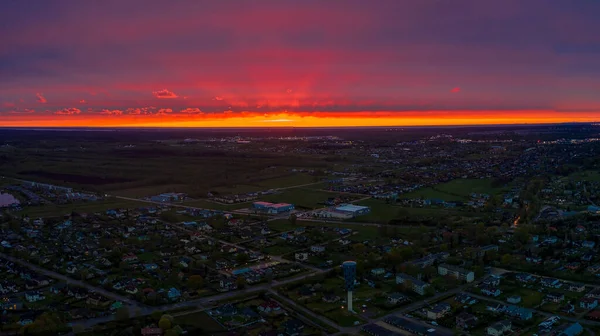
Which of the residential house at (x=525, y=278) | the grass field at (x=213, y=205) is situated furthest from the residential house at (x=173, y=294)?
the grass field at (x=213, y=205)

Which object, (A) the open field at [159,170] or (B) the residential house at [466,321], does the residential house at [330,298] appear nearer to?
(B) the residential house at [466,321]

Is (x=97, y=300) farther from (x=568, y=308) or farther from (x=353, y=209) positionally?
(x=353, y=209)

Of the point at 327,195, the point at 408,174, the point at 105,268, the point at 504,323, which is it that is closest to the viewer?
the point at 504,323

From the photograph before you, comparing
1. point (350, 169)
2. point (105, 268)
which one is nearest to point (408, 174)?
A: point (350, 169)

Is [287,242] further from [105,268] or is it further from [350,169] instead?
[350,169]

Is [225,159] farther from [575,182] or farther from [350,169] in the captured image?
[575,182]

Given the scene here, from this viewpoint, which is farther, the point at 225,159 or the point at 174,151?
the point at 174,151

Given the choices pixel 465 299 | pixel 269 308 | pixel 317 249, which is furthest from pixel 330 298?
pixel 317 249

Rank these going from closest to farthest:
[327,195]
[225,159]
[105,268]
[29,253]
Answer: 1. [105,268]
2. [29,253]
3. [327,195]
4. [225,159]

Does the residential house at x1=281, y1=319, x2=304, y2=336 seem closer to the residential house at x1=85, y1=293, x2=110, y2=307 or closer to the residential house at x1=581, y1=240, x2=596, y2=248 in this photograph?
the residential house at x1=85, y1=293, x2=110, y2=307
